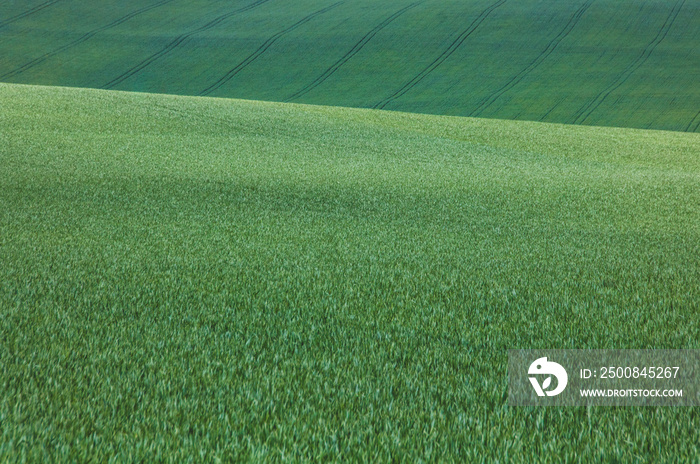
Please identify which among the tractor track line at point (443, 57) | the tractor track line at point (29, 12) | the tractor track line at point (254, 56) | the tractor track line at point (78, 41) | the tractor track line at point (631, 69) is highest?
the tractor track line at point (29, 12)

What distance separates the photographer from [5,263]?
5.36 meters

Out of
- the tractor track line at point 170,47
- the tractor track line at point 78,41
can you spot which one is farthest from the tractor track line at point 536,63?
the tractor track line at point 78,41

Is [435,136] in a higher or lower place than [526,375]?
lower

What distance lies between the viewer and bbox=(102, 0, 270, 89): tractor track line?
51250mm

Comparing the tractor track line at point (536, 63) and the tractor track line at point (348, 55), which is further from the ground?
the tractor track line at point (348, 55)

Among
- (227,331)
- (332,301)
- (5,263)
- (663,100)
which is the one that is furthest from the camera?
(663,100)

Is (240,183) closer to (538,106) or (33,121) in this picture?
(33,121)

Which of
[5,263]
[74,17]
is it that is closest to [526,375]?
[5,263]

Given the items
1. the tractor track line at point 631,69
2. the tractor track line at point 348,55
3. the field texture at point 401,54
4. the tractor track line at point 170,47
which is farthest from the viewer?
the tractor track line at point 170,47

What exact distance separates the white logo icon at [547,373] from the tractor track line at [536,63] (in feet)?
140

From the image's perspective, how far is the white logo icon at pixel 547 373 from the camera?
9.90 ft

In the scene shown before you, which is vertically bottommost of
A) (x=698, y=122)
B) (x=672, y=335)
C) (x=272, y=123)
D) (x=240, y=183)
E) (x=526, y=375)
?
(x=698, y=122)

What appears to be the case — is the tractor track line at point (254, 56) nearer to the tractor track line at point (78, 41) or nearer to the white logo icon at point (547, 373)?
the tractor track line at point (78, 41)

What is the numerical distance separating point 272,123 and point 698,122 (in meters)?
33.9
